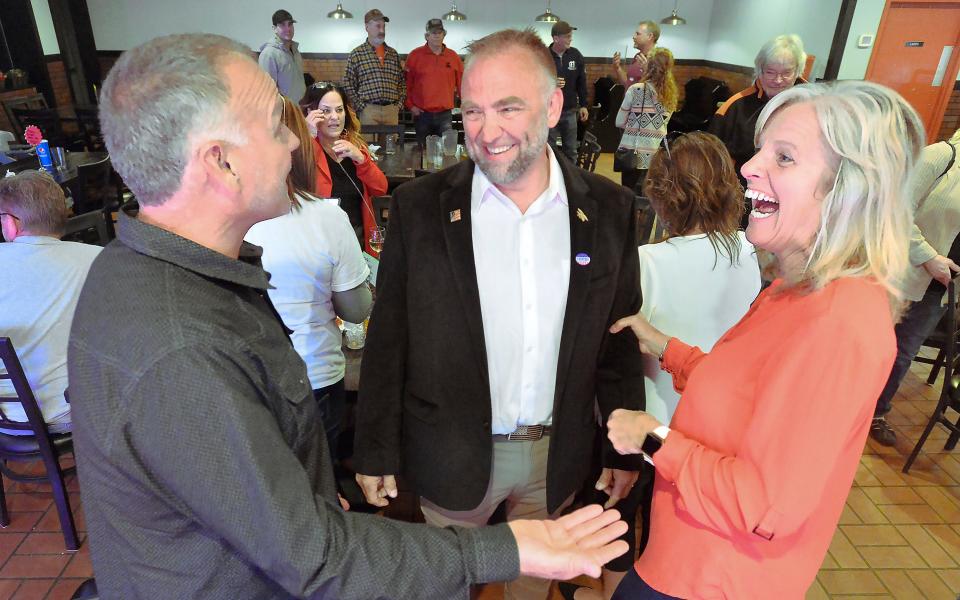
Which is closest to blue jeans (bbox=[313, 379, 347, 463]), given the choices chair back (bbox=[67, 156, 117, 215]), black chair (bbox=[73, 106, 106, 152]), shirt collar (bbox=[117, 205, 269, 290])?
shirt collar (bbox=[117, 205, 269, 290])

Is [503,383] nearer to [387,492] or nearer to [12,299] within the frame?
[387,492]

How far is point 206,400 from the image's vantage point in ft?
2.68

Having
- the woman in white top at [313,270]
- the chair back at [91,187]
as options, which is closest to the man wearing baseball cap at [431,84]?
the chair back at [91,187]

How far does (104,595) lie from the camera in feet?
3.34

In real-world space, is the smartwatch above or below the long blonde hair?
below

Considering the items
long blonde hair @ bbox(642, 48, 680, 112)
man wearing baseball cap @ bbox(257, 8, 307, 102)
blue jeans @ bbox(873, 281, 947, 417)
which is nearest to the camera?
blue jeans @ bbox(873, 281, 947, 417)

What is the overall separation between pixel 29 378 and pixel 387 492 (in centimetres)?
178

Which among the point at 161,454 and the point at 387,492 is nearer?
the point at 161,454

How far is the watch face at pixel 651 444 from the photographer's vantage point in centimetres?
127

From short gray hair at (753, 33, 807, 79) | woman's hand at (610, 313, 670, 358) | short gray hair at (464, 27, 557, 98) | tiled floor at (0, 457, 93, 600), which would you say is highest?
short gray hair at (753, 33, 807, 79)

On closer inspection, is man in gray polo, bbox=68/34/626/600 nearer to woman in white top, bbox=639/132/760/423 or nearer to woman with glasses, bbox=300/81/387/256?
woman in white top, bbox=639/132/760/423

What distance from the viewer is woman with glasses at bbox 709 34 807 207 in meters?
3.78

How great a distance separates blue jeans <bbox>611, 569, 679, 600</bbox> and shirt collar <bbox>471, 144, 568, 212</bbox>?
1.05 meters

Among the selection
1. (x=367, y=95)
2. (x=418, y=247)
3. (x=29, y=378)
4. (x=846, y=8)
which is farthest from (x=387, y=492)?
(x=846, y=8)
